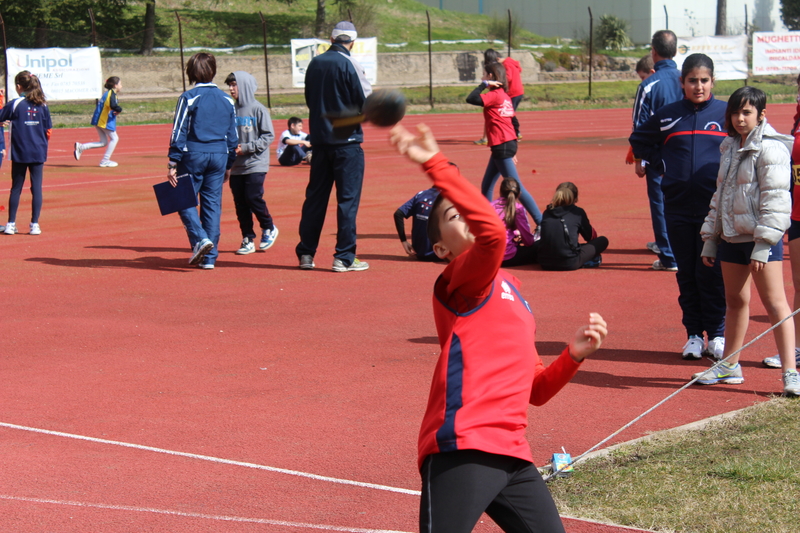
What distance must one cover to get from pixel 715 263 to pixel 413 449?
8.75ft

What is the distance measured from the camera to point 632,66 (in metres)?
52.4

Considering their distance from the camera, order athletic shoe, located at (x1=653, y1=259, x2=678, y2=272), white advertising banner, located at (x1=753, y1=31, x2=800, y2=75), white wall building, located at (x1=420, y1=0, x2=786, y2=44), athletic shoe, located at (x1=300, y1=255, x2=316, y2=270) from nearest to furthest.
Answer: athletic shoe, located at (x1=653, y1=259, x2=678, y2=272), athletic shoe, located at (x1=300, y1=255, x2=316, y2=270), white advertising banner, located at (x1=753, y1=31, x2=800, y2=75), white wall building, located at (x1=420, y1=0, x2=786, y2=44)

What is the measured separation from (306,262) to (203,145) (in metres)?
1.68

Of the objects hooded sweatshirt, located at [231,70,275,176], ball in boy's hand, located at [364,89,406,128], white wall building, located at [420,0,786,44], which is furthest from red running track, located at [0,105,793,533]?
white wall building, located at [420,0,786,44]

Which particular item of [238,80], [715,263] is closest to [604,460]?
[715,263]

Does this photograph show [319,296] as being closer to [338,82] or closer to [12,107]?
[338,82]

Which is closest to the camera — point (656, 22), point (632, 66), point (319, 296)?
point (319, 296)

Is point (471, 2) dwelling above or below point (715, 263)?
above

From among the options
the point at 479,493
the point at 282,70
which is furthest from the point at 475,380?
the point at 282,70

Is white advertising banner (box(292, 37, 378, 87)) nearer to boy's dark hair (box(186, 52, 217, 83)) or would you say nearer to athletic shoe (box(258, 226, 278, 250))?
athletic shoe (box(258, 226, 278, 250))

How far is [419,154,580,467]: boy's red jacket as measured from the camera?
8.61ft

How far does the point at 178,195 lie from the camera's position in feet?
→ 31.3

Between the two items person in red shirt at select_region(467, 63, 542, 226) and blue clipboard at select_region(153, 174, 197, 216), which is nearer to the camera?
blue clipboard at select_region(153, 174, 197, 216)

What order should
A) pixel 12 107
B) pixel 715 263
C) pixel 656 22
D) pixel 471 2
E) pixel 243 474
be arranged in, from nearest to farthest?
1. pixel 243 474
2. pixel 715 263
3. pixel 12 107
4. pixel 656 22
5. pixel 471 2
